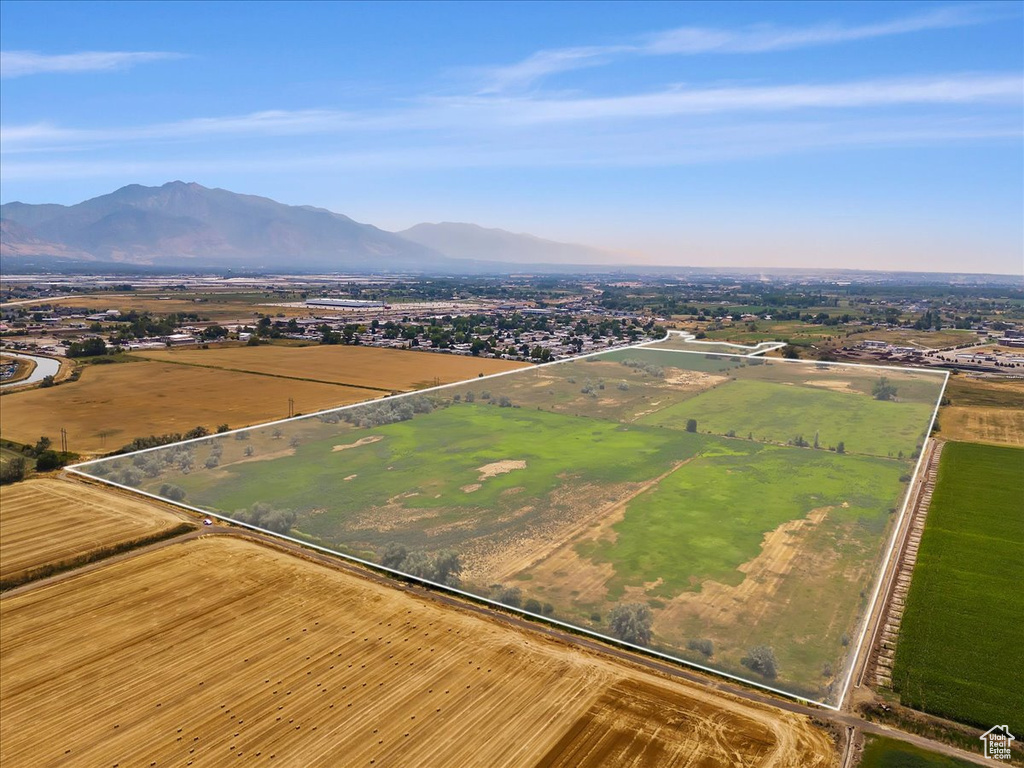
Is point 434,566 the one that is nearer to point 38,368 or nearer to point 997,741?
point 997,741

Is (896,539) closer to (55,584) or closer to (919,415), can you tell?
(919,415)

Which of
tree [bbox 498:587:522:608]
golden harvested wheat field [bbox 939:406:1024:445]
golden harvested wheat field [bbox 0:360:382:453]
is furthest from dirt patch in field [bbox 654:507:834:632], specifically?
golden harvested wheat field [bbox 0:360:382:453]

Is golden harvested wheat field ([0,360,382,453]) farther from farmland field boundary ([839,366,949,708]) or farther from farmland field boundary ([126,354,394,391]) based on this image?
farmland field boundary ([839,366,949,708])

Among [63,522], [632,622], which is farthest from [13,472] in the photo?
[632,622]

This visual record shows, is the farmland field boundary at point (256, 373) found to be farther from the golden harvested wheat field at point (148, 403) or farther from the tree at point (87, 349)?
the tree at point (87, 349)

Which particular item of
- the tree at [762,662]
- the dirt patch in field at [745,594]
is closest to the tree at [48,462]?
the dirt patch in field at [745,594]

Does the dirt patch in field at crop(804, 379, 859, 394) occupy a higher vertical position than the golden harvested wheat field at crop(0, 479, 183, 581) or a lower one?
higher

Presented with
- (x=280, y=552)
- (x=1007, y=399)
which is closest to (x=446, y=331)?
(x=1007, y=399)
